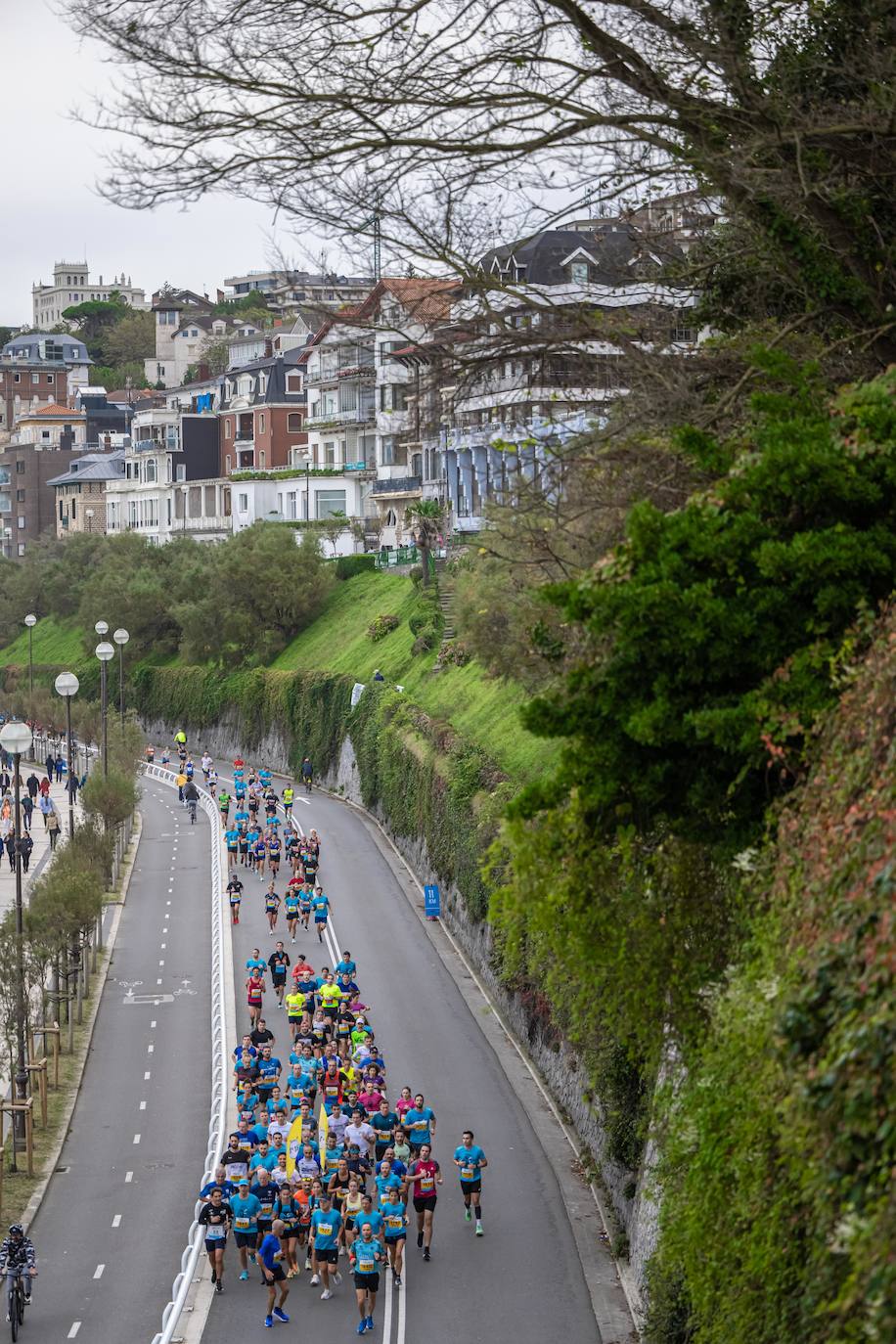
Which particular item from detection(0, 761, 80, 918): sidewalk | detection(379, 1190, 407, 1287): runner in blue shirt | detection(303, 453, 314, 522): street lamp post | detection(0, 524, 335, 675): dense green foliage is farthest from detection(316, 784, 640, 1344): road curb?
detection(303, 453, 314, 522): street lamp post

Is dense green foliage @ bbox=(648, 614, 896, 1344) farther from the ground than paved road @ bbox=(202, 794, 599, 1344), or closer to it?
farther from the ground

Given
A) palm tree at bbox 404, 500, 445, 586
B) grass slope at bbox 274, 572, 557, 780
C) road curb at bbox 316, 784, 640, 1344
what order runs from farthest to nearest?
palm tree at bbox 404, 500, 445, 586
grass slope at bbox 274, 572, 557, 780
road curb at bbox 316, 784, 640, 1344

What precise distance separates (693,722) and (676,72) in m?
5.87

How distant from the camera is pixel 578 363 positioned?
52.3 feet

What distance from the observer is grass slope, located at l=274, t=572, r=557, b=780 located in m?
42.0

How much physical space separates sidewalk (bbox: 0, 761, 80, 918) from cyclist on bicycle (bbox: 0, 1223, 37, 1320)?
20.9 metres

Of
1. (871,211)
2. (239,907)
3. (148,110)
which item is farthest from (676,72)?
(239,907)

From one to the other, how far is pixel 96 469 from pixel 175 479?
1811 cm

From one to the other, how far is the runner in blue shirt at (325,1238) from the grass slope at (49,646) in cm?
7910

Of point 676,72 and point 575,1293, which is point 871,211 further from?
point 575,1293

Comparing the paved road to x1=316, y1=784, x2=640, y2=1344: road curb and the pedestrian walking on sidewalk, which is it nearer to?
x1=316, y1=784, x2=640, y2=1344: road curb

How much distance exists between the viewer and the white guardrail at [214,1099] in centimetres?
2025

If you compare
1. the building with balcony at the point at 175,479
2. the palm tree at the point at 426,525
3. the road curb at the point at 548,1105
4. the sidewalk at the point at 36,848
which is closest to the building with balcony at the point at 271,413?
the building with balcony at the point at 175,479

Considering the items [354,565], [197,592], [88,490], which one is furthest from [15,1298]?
[88,490]
